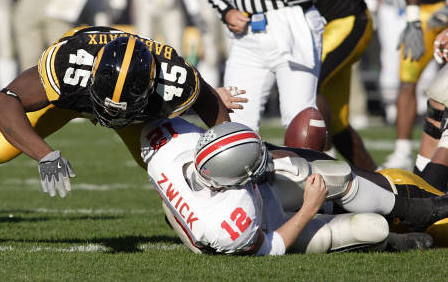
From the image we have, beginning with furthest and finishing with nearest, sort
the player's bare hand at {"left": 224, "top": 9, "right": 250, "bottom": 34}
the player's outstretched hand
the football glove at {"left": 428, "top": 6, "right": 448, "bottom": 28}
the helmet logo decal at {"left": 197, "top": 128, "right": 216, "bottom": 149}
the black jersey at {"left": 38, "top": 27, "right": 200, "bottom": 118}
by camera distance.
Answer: the football glove at {"left": 428, "top": 6, "right": 448, "bottom": 28}, the player's bare hand at {"left": 224, "top": 9, "right": 250, "bottom": 34}, the black jersey at {"left": 38, "top": 27, "right": 200, "bottom": 118}, the helmet logo decal at {"left": 197, "top": 128, "right": 216, "bottom": 149}, the player's outstretched hand

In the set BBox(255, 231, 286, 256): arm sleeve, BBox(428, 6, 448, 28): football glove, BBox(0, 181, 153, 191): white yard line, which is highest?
BBox(255, 231, 286, 256): arm sleeve

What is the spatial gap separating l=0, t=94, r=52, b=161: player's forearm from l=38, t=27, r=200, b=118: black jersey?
0.16 meters

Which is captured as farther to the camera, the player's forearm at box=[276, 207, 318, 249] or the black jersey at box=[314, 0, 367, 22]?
the black jersey at box=[314, 0, 367, 22]

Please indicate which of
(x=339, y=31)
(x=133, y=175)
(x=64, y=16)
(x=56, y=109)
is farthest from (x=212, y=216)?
(x=64, y=16)

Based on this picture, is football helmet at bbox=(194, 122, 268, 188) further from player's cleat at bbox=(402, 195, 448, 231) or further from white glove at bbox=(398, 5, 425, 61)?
white glove at bbox=(398, 5, 425, 61)

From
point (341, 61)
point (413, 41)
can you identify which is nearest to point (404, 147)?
point (413, 41)

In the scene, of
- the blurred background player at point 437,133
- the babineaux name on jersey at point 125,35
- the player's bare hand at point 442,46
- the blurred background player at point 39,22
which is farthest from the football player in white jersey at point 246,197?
the blurred background player at point 39,22

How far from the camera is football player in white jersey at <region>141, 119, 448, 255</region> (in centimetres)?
412

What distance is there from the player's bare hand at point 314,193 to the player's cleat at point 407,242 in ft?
1.37

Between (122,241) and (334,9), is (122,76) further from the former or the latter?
(334,9)

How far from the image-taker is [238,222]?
408 centimetres

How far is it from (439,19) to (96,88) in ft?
12.6

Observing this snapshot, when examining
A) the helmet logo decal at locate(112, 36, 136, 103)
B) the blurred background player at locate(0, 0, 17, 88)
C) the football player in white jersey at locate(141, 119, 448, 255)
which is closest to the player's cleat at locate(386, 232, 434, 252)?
the football player in white jersey at locate(141, 119, 448, 255)

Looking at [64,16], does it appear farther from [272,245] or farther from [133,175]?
[272,245]
